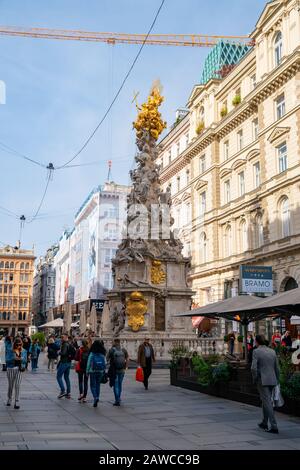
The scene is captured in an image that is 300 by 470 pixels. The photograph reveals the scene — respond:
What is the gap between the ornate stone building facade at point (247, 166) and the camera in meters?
36.4

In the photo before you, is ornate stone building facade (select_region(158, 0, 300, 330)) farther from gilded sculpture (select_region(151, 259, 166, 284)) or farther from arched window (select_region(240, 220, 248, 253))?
gilded sculpture (select_region(151, 259, 166, 284))

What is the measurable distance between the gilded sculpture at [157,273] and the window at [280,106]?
18.2m

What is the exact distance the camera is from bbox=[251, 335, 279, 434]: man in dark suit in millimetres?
9414

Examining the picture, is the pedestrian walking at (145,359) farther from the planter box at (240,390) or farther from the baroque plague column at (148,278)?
the baroque plague column at (148,278)

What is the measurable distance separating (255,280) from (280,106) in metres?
21.4

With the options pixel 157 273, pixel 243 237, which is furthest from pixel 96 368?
pixel 243 237

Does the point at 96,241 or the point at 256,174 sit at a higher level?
the point at 256,174

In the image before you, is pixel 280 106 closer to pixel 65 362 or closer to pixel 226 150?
pixel 226 150

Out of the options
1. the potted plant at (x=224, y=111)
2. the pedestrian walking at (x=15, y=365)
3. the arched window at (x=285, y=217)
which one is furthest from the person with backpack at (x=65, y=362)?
the potted plant at (x=224, y=111)

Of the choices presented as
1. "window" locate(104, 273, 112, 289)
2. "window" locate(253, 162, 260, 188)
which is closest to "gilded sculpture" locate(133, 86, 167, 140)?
"window" locate(253, 162, 260, 188)

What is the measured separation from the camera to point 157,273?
27.6 metres

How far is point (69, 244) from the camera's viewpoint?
3738 inches
